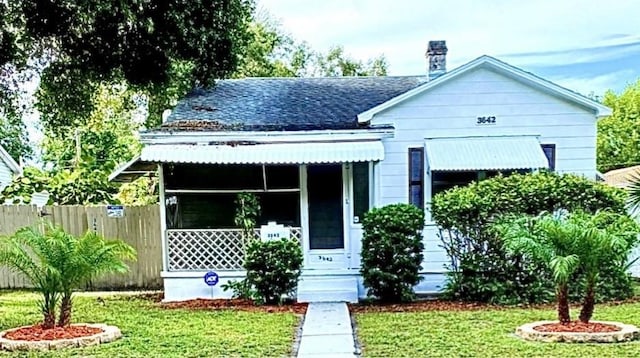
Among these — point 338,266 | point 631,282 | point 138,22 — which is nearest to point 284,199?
point 338,266

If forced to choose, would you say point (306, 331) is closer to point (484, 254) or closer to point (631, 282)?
point (484, 254)

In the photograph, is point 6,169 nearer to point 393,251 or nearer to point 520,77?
point 393,251

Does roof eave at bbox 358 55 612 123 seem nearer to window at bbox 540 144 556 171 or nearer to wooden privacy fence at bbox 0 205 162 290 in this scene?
window at bbox 540 144 556 171

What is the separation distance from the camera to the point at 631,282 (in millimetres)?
12039

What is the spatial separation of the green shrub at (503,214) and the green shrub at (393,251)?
1.82 ft

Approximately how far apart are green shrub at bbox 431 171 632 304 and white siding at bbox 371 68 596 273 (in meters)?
1.79

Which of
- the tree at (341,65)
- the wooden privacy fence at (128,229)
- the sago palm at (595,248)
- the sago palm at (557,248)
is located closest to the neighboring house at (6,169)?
the wooden privacy fence at (128,229)

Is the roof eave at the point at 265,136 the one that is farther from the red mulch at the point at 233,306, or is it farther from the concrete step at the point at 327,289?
the red mulch at the point at 233,306

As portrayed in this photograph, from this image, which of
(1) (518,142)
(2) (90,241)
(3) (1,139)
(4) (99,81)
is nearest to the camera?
(2) (90,241)

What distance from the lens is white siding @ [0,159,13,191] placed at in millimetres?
24766

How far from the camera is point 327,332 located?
30.8 feet

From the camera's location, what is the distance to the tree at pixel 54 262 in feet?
28.4

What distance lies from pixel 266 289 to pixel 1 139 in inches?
1293

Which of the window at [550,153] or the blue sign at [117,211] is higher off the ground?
the window at [550,153]
